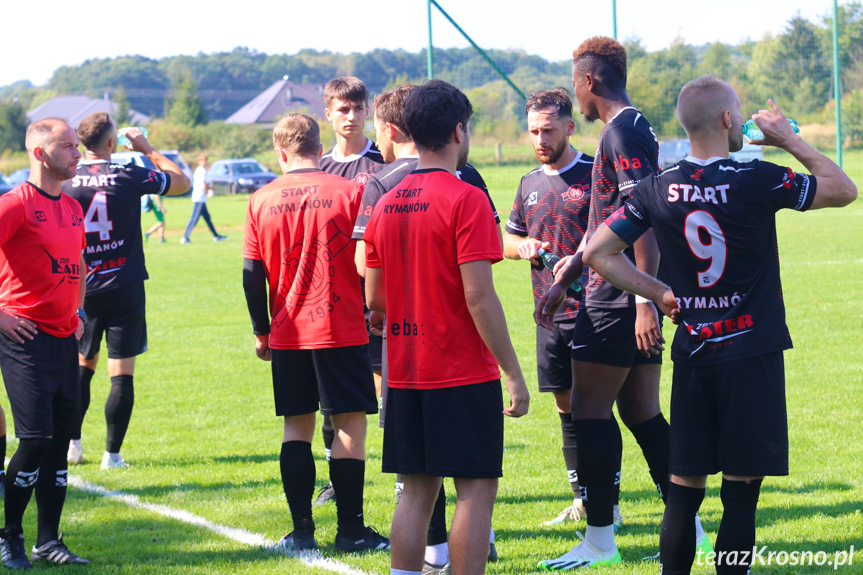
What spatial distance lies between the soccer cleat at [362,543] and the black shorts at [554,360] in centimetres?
124

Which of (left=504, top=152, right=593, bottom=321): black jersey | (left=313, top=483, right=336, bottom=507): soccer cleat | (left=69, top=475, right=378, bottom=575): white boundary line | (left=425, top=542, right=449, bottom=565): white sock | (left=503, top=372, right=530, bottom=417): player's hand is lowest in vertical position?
(left=313, top=483, right=336, bottom=507): soccer cleat

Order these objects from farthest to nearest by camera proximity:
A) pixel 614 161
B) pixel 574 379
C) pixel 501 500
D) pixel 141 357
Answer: pixel 141 357, pixel 501 500, pixel 574 379, pixel 614 161

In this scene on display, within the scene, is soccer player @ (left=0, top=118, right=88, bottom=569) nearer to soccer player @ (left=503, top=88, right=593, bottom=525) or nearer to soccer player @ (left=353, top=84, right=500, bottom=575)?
soccer player @ (left=353, top=84, right=500, bottom=575)

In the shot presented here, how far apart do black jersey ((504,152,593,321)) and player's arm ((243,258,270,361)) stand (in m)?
1.48

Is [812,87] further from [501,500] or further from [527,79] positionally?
[501,500]

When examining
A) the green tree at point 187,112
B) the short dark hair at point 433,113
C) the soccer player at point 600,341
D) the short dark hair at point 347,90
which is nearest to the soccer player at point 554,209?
the soccer player at point 600,341

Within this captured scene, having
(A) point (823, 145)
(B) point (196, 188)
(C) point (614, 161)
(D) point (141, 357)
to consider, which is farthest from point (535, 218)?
(A) point (823, 145)

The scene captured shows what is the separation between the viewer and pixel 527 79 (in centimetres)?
2155

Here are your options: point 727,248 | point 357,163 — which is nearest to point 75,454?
point 357,163

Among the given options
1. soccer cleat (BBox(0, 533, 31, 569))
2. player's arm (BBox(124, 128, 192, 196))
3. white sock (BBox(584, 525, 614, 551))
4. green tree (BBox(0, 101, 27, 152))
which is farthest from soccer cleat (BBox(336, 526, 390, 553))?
green tree (BBox(0, 101, 27, 152))

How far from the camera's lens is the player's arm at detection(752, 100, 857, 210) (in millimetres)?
3531

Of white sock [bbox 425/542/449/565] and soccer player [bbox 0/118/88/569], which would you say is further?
soccer player [bbox 0/118/88/569]

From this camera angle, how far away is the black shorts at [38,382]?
15.6 feet

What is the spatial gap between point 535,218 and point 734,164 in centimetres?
173
